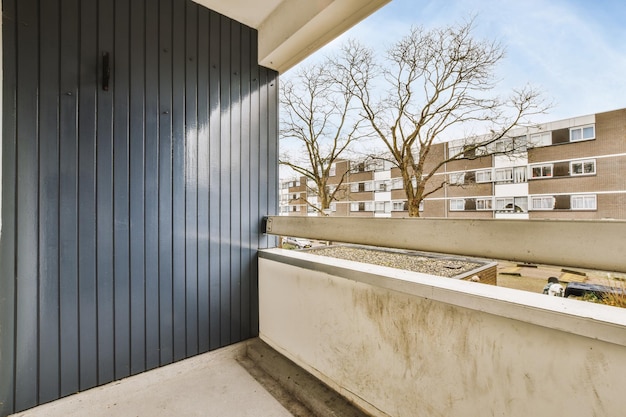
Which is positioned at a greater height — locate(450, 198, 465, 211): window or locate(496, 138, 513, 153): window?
locate(496, 138, 513, 153): window

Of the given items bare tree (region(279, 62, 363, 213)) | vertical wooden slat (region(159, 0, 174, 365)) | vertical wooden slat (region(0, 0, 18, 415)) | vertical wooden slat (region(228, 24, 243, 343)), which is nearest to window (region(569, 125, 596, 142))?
vertical wooden slat (region(228, 24, 243, 343))

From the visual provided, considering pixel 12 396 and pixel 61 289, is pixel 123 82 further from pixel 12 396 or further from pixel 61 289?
pixel 12 396

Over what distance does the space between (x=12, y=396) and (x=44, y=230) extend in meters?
0.79

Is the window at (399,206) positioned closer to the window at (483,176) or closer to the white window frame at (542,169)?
the window at (483,176)

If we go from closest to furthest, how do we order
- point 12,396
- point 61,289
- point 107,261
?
point 12,396 → point 61,289 → point 107,261

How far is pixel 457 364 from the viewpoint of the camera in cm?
103

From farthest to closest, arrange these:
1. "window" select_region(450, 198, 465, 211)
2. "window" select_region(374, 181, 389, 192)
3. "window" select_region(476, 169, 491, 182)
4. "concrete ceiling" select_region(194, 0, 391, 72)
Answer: "window" select_region(374, 181, 389, 192), "window" select_region(476, 169, 491, 182), "window" select_region(450, 198, 465, 211), "concrete ceiling" select_region(194, 0, 391, 72)

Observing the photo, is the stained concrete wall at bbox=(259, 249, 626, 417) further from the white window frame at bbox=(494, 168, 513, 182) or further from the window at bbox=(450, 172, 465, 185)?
the window at bbox=(450, 172, 465, 185)

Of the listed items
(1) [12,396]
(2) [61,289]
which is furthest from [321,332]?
(1) [12,396]

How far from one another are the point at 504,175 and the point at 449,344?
1700 mm

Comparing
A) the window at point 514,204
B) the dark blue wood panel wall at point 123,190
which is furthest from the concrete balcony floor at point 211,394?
the window at point 514,204

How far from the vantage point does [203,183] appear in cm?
186

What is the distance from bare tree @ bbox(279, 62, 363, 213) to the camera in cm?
374

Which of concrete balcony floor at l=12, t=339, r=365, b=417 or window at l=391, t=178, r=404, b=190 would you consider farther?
window at l=391, t=178, r=404, b=190
